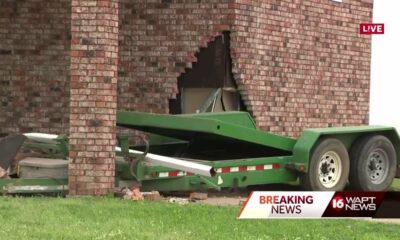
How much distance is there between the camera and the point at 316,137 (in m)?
11.1

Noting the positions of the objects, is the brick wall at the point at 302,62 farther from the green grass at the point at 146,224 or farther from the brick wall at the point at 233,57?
the green grass at the point at 146,224

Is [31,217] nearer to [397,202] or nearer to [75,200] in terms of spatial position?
[75,200]

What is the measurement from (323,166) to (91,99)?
3904 mm

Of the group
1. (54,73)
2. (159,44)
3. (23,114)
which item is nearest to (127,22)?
(159,44)

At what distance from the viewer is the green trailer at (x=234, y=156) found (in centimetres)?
1008

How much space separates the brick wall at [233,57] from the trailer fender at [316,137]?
5.80ft

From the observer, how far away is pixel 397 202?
31.4 ft

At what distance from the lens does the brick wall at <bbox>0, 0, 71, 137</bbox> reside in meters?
13.6

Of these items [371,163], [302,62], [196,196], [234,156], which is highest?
[302,62]

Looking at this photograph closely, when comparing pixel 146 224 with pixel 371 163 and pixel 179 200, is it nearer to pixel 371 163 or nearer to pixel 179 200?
pixel 179 200

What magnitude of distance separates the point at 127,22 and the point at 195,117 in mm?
3389

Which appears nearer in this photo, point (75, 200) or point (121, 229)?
point (121, 229)

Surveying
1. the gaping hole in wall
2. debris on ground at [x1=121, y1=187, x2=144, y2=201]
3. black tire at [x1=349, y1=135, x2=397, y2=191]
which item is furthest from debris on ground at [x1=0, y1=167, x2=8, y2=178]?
black tire at [x1=349, y1=135, x2=397, y2=191]

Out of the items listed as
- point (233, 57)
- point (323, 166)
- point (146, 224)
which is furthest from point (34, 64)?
point (146, 224)
